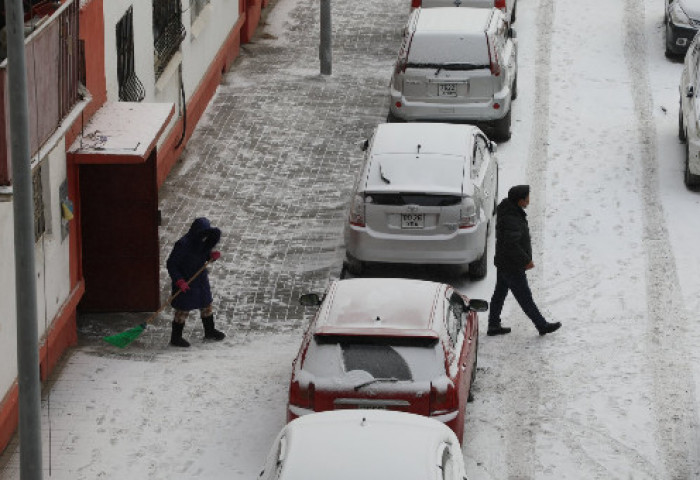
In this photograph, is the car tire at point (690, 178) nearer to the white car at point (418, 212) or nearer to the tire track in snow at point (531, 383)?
the tire track in snow at point (531, 383)

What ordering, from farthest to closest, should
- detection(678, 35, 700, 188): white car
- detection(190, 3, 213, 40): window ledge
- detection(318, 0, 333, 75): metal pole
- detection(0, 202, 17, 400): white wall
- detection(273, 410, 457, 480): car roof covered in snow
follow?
1. detection(318, 0, 333, 75): metal pole
2. detection(190, 3, 213, 40): window ledge
3. detection(678, 35, 700, 188): white car
4. detection(0, 202, 17, 400): white wall
5. detection(273, 410, 457, 480): car roof covered in snow

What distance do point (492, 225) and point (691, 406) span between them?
5122 millimetres

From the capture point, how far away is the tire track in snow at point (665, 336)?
575 inches

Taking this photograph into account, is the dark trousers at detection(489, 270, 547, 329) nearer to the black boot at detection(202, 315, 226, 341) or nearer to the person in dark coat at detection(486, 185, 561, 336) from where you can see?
the person in dark coat at detection(486, 185, 561, 336)

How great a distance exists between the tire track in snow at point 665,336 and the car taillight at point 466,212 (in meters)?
2.12

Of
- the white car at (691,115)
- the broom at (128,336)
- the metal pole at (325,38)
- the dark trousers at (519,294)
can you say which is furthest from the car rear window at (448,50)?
the broom at (128,336)

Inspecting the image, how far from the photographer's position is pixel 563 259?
19.3 meters

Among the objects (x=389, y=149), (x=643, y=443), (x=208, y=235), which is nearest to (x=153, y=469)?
(x=208, y=235)

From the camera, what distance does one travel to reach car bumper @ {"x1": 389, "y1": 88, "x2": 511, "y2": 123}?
22.8 meters

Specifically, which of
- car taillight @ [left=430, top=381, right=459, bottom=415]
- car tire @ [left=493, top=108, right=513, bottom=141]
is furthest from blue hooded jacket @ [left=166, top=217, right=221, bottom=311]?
car tire @ [left=493, top=108, right=513, bottom=141]

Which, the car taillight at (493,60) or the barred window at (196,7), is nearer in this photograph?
the car taillight at (493,60)

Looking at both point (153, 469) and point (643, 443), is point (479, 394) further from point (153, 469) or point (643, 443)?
point (153, 469)

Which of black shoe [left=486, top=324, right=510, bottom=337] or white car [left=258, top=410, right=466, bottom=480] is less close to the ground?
white car [left=258, top=410, right=466, bottom=480]

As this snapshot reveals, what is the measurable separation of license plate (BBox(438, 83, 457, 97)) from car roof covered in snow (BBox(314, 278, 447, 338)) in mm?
8000
